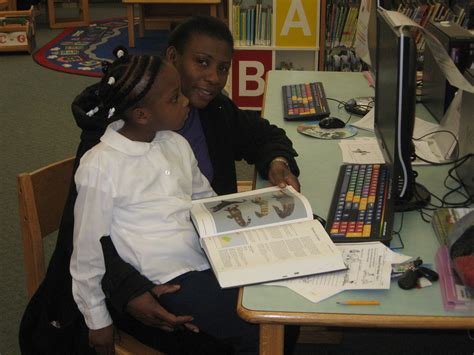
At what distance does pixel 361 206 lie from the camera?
1.42 meters

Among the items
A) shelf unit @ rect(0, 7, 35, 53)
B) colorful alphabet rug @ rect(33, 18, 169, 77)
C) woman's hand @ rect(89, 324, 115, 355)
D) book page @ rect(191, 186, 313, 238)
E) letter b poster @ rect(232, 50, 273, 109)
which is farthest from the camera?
shelf unit @ rect(0, 7, 35, 53)

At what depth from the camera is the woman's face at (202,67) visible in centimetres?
174

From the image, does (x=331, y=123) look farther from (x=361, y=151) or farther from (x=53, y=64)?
(x=53, y=64)

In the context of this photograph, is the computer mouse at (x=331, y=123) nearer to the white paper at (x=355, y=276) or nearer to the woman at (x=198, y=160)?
the woman at (x=198, y=160)

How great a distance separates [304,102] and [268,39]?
1.86 m

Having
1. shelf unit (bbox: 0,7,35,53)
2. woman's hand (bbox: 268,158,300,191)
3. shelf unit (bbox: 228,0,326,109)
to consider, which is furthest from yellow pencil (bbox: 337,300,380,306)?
shelf unit (bbox: 0,7,35,53)

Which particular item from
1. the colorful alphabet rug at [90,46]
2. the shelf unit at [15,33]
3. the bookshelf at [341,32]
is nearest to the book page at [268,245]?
the bookshelf at [341,32]

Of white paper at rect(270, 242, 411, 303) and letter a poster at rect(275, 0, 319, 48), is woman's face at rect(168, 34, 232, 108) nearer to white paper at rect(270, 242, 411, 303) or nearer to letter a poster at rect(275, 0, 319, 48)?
white paper at rect(270, 242, 411, 303)

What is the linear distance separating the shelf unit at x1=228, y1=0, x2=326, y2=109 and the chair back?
8.31ft

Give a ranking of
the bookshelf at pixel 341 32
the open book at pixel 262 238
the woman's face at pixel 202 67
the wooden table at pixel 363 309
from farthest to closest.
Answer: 1. the bookshelf at pixel 341 32
2. the woman's face at pixel 202 67
3. the open book at pixel 262 238
4. the wooden table at pixel 363 309

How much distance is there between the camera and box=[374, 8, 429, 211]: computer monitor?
1223mm

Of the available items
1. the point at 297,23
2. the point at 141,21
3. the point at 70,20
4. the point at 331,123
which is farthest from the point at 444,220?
the point at 70,20

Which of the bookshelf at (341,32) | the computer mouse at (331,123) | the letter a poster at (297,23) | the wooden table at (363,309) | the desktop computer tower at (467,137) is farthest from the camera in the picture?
the letter a poster at (297,23)

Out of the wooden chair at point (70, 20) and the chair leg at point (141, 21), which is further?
the wooden chair at point (70, 20)
